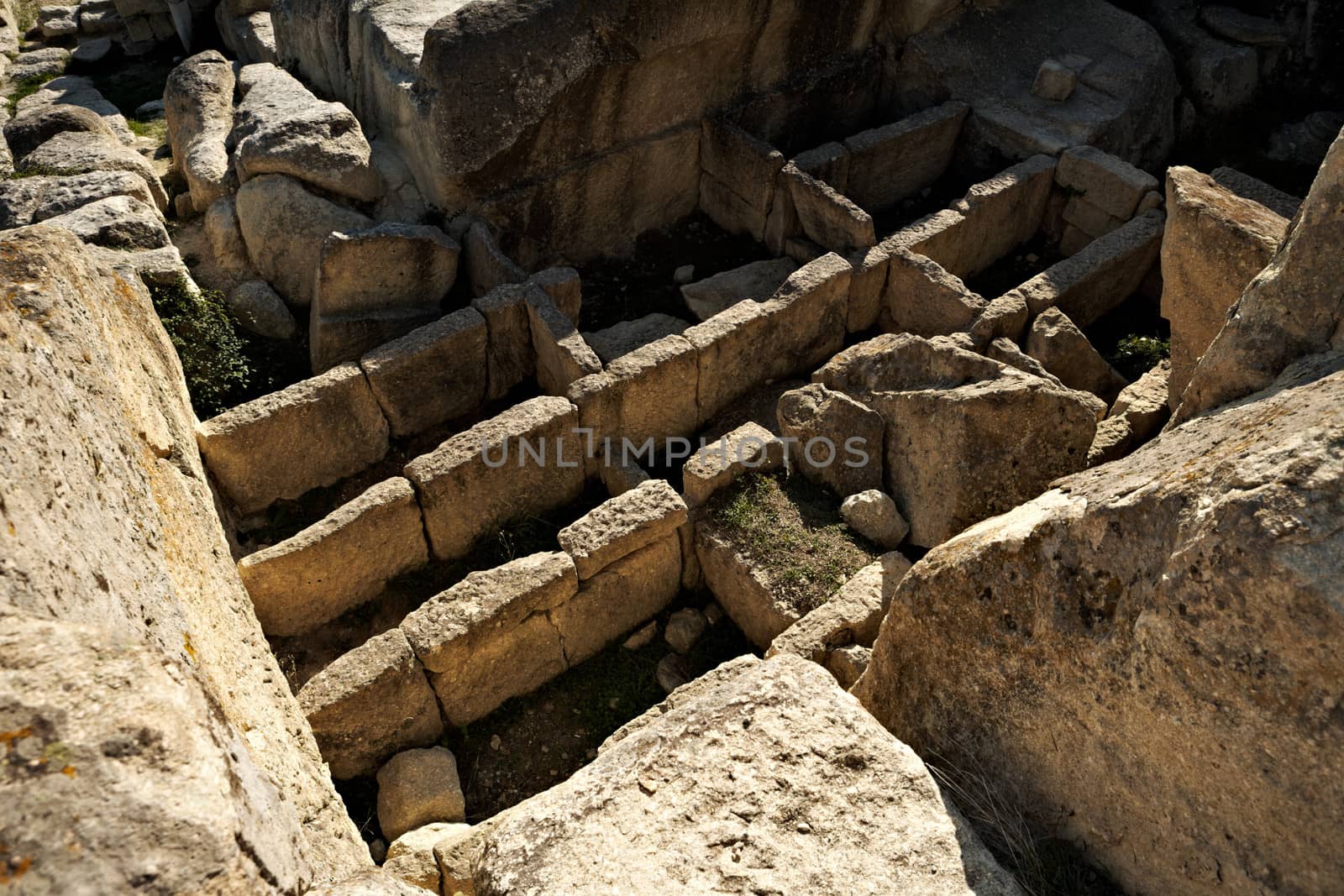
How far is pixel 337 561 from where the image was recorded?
6488mm

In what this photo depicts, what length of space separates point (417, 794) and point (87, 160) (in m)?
6.92

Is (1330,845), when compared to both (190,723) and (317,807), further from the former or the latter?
(317,807)

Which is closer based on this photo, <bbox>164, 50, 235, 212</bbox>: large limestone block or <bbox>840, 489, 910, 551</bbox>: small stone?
<bbox>840, 489, 910, 551</bbox>: small stone

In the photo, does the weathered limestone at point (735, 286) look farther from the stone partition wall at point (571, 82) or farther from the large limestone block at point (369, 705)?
the large limestone block at point (369, 705)

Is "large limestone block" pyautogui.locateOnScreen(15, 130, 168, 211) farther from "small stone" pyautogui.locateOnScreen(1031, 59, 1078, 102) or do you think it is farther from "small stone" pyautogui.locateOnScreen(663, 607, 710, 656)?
"small stone" pyautogui.locateOnScreen(1031, 59, 1078, 102)

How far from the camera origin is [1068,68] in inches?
414

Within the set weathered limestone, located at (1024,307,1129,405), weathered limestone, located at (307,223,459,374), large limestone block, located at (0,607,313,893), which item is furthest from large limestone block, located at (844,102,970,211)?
large limestone block, located at (0,607,313,893)

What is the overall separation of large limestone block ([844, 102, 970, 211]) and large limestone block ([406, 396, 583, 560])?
4589 mm

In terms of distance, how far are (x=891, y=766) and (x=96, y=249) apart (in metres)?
A: 7.04

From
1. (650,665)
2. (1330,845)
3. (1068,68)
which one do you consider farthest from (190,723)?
(1068,68)

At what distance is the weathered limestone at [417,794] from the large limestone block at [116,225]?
475cm

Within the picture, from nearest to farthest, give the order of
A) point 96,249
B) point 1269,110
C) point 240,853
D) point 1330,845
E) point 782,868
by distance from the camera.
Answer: point 240,853, point 1330,845, point 782,868, point 96,249, point 1269,110

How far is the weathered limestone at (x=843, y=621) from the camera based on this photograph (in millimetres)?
5969

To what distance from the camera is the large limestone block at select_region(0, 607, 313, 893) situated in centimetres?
229
